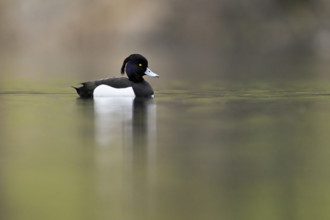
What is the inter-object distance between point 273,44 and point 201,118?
2580 cm

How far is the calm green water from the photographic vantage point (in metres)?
4.88

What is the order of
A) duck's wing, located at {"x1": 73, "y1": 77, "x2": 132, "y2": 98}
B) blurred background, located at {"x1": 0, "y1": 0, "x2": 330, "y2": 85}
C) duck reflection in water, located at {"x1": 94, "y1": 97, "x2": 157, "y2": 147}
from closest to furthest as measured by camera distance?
duck reflection in water, located at {"x1": 94, "y1": 97, "x2": 157, "y2": 147} < duck's wing, located at {"x1": 73, "y1": 77, "x2": 132, "y2": 98} < blurred background, located at {"x1": 0, "y1": 0, "x2": 330, "y2": 85}

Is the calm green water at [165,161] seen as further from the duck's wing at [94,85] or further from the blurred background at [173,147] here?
the duck's wing at [94,85]

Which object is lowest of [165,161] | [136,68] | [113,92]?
[165,161]

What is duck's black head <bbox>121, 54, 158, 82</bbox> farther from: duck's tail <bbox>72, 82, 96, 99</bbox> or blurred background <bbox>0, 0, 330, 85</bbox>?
blurred background <bbox>0, 0, 330, 85</bbox>

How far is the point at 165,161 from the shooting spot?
21.0ft

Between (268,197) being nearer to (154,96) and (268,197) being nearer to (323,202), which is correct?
(323,202)

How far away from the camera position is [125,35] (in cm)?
3788

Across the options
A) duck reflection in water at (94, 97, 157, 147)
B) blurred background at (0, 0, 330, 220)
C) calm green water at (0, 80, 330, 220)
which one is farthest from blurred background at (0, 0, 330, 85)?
calm green water at (0, 80, 330, 220)

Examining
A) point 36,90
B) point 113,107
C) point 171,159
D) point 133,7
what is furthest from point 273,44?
point 171,159

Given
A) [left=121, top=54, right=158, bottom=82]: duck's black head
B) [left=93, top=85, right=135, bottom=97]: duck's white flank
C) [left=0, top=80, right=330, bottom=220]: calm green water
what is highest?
[left=121, top=54, right=158, bottom=82]: duck's black head

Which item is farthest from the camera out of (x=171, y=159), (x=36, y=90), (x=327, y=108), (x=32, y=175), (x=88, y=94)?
(x=36, y=90)

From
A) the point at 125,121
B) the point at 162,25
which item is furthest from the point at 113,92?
the point at 162,25

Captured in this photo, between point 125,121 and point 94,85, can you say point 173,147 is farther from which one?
point 94,85
